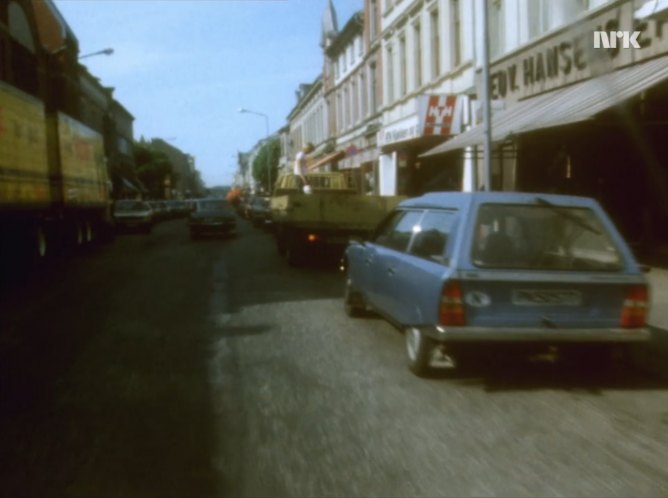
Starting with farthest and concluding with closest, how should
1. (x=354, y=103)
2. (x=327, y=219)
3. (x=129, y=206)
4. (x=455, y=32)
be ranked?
(x=354, y=103)
(x=129, y=206)
(x=455, y=32)
(x=327, y=219)

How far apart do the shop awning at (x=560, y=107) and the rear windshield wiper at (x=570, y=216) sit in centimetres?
207

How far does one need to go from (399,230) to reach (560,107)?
26.8ft

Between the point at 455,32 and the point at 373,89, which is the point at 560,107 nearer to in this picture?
the point at 455,32

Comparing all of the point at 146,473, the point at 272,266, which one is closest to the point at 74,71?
the point at 272,266

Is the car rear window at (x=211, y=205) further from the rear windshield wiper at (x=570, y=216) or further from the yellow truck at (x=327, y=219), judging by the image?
the rear windshield wiper at (x=570, y=216)

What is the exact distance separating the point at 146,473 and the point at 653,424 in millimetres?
3191

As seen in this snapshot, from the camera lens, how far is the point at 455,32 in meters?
27.0

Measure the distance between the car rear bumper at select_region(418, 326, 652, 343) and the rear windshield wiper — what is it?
33.2 inches

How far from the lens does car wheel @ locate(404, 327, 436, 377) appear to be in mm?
6891

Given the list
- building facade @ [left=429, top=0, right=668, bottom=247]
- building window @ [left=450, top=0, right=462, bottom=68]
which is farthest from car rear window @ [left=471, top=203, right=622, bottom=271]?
building window @ [left=450, top=0, right=462, bottom=68]

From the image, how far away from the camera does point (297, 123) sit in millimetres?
82000

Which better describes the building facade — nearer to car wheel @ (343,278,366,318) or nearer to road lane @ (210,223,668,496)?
car wheel @ (343,278,366,318)

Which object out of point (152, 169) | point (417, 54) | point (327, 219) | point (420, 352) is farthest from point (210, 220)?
point (152, 169)

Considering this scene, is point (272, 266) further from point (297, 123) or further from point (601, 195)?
point (297, 123)
